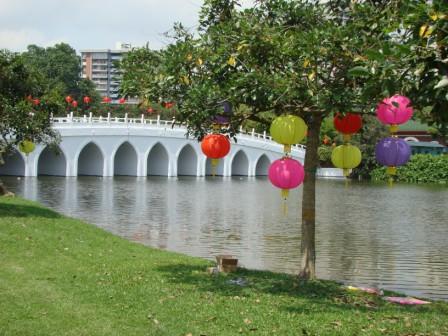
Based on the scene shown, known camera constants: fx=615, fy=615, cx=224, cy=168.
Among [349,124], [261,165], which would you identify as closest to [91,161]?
[261,165]

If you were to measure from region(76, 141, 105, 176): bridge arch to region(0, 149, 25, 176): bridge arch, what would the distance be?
539cm

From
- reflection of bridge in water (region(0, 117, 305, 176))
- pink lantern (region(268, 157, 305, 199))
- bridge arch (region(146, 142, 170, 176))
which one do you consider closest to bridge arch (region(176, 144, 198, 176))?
reflection of bridge in water (region(0, 117, 305, 176))

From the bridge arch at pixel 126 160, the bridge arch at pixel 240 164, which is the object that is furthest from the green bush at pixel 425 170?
the bridge arch at pixel 126 160

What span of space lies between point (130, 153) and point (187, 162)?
20.9ft

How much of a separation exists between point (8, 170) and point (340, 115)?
126 feet

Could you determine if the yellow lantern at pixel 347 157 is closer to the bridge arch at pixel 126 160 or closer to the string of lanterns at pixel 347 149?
the string of lanterns at pixel 347 149

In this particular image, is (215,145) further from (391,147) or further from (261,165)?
(261,165)

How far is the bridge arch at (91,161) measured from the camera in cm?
4519

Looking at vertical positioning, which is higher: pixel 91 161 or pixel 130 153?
pixel 130 153

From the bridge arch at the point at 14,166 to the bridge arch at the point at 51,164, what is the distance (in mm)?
1906

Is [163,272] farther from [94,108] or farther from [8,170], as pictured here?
[94,108]

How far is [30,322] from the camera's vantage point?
501 centimetres

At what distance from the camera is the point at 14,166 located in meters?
40.8

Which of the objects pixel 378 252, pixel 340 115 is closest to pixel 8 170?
pixel 378 252
